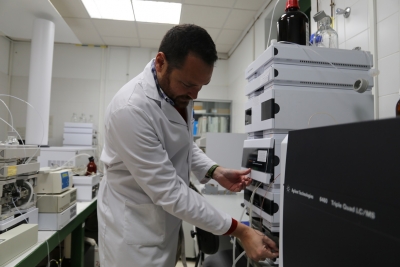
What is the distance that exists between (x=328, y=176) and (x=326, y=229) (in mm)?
95

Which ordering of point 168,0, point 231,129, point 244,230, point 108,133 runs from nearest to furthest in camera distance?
point 244,230
point 108,133
point 168,0
point 231,129

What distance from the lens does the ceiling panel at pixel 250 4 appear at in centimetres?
269

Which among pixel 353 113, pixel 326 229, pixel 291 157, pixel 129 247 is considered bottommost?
pixel 129 247

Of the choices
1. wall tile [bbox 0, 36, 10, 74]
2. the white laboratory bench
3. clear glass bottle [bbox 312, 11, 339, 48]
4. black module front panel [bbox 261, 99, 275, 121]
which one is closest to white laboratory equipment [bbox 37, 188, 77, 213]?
the white laboratory bench

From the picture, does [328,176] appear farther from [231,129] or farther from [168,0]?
[231,129]

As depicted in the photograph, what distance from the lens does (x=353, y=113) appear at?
91 cm

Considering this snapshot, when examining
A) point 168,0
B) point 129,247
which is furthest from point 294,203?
point 168,0

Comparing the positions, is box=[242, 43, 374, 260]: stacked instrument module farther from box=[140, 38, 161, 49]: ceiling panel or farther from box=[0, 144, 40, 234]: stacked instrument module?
box=[140, 38, 161, 49]: ceiling panel

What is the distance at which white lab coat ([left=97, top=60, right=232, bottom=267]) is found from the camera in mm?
856

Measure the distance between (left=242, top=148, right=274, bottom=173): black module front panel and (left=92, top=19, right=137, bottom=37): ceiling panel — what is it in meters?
2.84

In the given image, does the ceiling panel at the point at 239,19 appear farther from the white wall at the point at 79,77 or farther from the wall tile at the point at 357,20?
the wall tile at the point at 357,20

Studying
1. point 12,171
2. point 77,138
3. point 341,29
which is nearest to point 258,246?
point 12,171

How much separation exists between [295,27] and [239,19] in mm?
2289

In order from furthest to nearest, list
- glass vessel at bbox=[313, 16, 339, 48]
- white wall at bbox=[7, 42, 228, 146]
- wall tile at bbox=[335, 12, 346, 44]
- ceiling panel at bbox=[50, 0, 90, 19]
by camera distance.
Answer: white wall at bbox=[7, 42, 228, 146], ceiling panel at bbox=[50, 0, 90, 19], wall tile at bbox=[335, 12, 346, 44], glass vessel at bbox=[313, 16, 339, 48]
